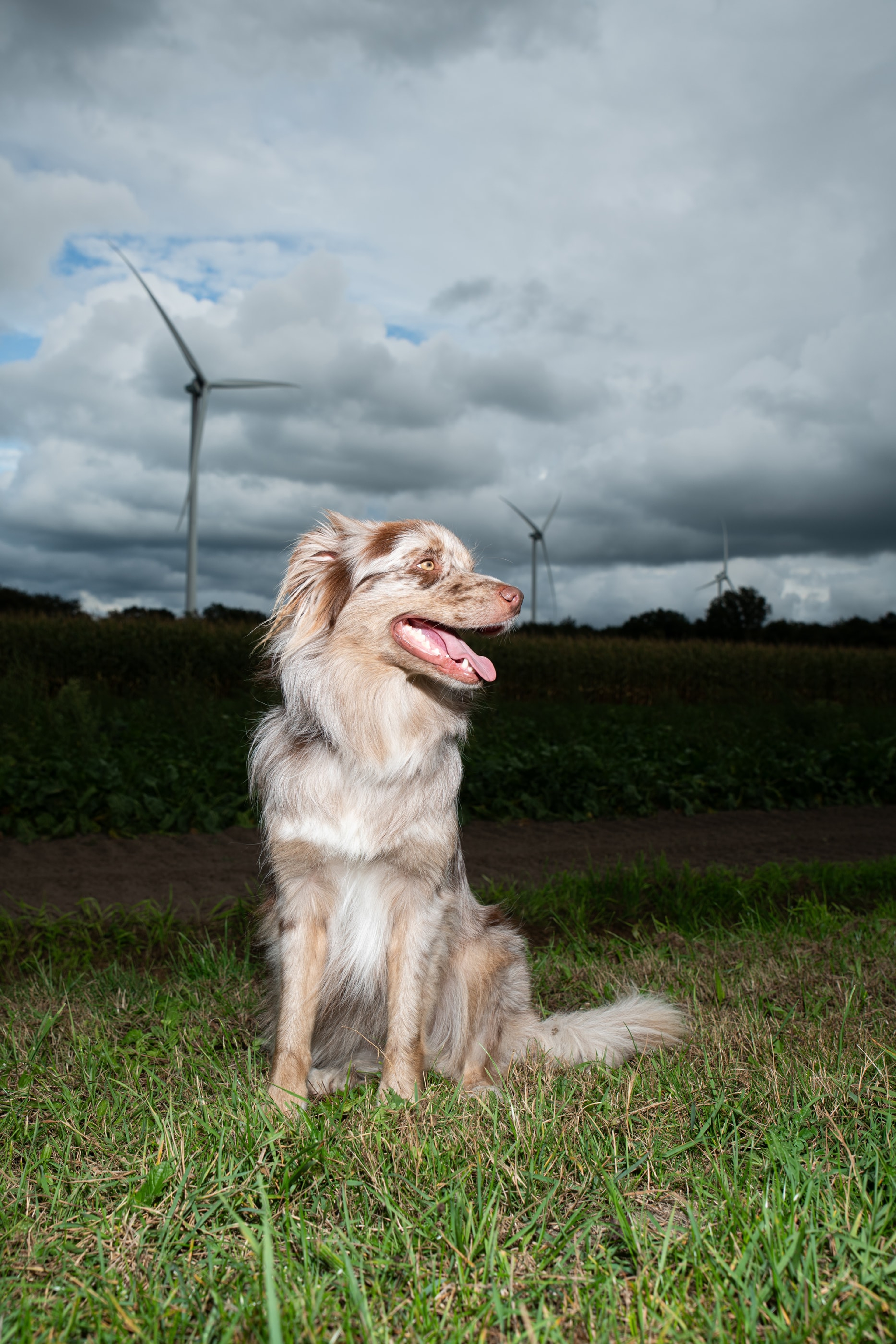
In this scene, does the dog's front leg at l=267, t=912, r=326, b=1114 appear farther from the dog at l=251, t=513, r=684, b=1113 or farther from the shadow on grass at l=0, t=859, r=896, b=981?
the shadow on grass at l=0, t=859, r=896, b=981

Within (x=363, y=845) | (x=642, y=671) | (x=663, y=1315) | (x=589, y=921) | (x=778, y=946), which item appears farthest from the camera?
(x=642, y=671)

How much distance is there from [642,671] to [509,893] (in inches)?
816

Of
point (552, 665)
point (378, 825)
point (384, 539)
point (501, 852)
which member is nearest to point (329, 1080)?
point (378, 825)

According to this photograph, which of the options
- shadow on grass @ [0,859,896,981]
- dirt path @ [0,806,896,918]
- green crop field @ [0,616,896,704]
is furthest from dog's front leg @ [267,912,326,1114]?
green crop field @ [0,616,896,704]

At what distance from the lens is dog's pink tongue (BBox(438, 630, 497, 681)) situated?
9.22 ft

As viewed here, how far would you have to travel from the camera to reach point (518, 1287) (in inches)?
67.2

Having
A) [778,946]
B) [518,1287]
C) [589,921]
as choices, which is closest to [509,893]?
[589,921]

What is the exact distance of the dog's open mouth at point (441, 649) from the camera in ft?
9.20

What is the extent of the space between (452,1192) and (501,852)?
4831mm

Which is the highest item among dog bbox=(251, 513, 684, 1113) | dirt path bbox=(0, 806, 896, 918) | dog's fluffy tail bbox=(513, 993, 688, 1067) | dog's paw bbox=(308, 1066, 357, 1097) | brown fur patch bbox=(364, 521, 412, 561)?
brown fur patch bbox=(364, 521, 412, 561)

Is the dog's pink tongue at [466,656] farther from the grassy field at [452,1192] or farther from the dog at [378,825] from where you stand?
the grassy field at [452,1192]

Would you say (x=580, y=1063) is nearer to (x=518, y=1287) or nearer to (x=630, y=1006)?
(x=630, y=1006)

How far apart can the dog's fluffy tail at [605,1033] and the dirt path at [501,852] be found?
2.47 metres

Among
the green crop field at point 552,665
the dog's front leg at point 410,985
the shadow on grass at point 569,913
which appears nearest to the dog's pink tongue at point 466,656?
the dog's front leg at point 410,985
